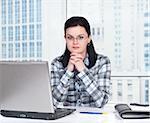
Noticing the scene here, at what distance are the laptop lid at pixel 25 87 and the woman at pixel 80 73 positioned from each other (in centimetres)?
60

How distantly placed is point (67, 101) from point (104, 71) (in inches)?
15.3

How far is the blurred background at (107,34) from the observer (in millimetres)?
3311

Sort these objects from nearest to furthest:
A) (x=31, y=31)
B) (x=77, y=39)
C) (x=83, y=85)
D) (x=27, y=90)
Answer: (x=27, y=90) → (x=83, y=85) → (x=77, y=39) → (x=31, y=31)

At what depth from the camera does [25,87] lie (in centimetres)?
144

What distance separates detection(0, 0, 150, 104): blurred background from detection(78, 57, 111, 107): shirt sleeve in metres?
0.97

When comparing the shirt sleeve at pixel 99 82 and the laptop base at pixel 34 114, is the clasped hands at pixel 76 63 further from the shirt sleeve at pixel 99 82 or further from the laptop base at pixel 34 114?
the laptop base at pixel 34 114

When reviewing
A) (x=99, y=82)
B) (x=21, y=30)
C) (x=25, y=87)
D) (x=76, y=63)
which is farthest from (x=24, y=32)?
(x=25, y=87)

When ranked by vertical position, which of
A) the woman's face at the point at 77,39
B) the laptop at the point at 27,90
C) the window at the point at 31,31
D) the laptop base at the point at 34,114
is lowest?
the laptop base at the point at 34,114

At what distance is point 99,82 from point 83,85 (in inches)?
5.3

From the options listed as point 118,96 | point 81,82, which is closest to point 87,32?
point 81,82

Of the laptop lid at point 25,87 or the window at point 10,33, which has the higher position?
the window at point 10,33

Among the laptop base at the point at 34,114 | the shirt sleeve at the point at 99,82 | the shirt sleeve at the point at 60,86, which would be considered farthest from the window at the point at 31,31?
the laptop base at the point at 34,114

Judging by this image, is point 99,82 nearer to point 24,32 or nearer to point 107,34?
point 107,34

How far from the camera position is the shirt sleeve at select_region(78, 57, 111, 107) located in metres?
2.11
